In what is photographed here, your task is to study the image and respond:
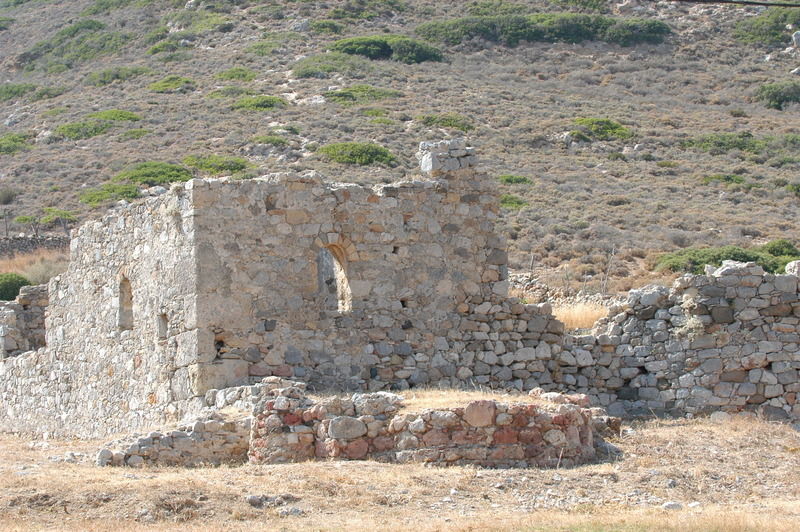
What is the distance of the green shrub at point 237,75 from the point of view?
175ft

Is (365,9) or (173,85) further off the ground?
(365,9)

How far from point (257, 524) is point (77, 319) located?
10.2 m

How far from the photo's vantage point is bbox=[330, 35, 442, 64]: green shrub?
57250 mm

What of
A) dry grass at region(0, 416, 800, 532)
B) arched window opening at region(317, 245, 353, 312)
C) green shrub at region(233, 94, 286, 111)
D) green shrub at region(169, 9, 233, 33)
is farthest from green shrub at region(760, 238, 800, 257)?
green shrub at region(169, 9, 233, 33)

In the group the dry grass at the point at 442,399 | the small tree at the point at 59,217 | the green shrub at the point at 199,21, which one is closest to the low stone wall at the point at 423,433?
the dry grass at the point at 442,399

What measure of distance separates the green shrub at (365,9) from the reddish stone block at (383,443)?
173 ft

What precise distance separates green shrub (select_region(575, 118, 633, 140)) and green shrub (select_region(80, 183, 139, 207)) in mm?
17967

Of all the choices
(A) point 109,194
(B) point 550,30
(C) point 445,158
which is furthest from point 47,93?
(C) point 445,158

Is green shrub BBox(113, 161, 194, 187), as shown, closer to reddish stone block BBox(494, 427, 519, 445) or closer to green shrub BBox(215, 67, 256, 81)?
green shrub BBox(215, 67, 256, 81)

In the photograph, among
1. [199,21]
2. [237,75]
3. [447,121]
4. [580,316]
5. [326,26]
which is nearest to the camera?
[580,316]

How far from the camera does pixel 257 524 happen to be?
10.1 m

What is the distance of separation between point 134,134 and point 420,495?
3799 centimetres

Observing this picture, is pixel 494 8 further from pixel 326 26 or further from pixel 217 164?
pixel 217 164

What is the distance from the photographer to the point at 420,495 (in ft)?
36.7
